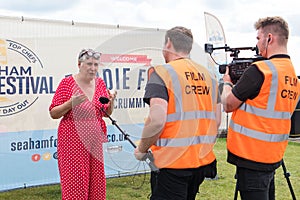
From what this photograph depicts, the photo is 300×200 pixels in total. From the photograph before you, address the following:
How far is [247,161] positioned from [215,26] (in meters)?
1.27

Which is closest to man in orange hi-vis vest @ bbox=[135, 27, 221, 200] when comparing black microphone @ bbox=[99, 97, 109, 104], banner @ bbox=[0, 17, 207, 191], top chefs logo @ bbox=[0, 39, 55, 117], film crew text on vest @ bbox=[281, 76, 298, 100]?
film crew text on vest @ bbox=[281, 76, 298, 100]

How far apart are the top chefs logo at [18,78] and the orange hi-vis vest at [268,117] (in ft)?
9.52

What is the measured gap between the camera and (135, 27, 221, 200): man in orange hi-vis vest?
2299mm

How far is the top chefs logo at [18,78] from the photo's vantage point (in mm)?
4750

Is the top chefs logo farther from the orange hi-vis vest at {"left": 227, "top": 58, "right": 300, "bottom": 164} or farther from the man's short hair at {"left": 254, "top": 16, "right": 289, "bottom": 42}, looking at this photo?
the man's short hair at {"left": 254, "top": 16, "right": 289, "bottom": 42}

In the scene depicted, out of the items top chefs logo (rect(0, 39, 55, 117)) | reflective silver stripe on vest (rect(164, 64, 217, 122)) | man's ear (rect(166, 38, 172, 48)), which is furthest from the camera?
top chefs logo (rect(0, 39, 55, 117))

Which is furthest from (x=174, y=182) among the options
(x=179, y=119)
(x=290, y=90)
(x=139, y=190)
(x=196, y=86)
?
(x=139, y=190)

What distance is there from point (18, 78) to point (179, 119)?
302cm

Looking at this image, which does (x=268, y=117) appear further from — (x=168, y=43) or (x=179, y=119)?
(x=168, y=43)

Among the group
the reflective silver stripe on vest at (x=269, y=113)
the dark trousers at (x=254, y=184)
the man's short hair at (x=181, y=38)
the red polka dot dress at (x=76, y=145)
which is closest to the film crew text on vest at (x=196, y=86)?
the man's short hair at (x=181, y=38)

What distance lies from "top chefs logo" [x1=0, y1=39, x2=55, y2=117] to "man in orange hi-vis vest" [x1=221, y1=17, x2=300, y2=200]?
2.84 meters

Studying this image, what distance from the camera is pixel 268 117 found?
2.62 m

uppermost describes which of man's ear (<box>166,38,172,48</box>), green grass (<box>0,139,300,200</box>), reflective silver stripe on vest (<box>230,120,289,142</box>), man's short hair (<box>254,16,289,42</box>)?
man's short hair (<box>254,16,289,42</box>)

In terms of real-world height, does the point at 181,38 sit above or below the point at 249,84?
above
